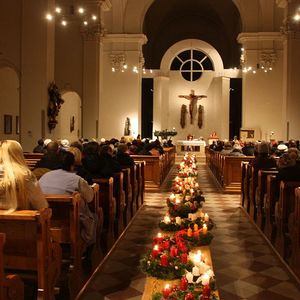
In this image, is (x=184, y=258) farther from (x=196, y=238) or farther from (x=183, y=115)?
(x=183, y=115)

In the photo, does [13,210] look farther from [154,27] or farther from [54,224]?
[154,27]

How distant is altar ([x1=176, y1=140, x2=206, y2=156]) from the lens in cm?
2453

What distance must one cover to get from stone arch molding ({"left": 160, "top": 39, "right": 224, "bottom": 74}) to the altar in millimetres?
5667

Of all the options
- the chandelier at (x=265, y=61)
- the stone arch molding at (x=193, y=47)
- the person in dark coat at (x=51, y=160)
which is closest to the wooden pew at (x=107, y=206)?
the person in dark coat at (x=51, y=160)

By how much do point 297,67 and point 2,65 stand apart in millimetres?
10235

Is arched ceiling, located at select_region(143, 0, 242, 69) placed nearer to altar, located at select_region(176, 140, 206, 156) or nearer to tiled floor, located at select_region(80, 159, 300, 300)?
altar, located at select_region(176, 140, 206, 156)

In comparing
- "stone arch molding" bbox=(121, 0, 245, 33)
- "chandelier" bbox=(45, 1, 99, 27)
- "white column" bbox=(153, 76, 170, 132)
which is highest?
"stone arch molding" bbox=(121, 0, 245, 33)

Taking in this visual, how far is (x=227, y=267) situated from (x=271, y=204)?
1.65 meters

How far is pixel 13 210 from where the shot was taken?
325 cm

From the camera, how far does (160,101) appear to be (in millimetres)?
27703

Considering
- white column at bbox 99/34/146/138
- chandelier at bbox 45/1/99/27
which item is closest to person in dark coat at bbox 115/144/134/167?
chandelier at bbox 45/1/99/27

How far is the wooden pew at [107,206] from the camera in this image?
582 cm

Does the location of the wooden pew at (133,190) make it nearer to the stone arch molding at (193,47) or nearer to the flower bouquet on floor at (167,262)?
the flower bouquet on floor at (167,262)

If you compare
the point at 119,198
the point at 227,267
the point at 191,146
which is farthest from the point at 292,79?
the point at 227,267
